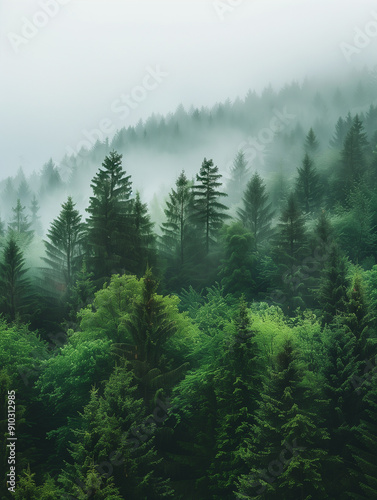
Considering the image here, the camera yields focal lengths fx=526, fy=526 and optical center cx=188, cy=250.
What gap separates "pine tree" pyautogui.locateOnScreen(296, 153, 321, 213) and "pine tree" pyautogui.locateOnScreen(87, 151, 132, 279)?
33.6 metres

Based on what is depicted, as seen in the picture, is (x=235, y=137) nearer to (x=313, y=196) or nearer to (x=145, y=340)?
(x=313, y=196)

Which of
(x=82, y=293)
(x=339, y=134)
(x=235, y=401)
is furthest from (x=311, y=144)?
(x=235, y=401)

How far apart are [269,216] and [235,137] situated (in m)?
124

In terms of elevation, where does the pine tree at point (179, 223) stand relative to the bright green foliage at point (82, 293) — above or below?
above

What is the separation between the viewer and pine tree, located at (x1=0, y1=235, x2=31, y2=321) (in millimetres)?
52406

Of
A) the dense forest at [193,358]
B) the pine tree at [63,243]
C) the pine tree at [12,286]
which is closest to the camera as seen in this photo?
the dense forest at [193,358]

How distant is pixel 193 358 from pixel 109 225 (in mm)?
20355

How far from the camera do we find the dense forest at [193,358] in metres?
25.8

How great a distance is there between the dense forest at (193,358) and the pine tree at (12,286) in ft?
0.54

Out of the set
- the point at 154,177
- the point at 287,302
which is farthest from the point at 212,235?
the point at 154,177

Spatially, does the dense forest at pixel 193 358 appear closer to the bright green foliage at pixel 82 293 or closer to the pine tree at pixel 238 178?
the bright green foliage at pixel 82 293

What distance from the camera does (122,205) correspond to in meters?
53.4

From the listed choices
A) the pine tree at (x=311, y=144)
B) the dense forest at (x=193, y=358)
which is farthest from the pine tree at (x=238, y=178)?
the dense forest at (x=193, y=358)

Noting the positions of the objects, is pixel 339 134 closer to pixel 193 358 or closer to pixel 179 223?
pixel 179 223
